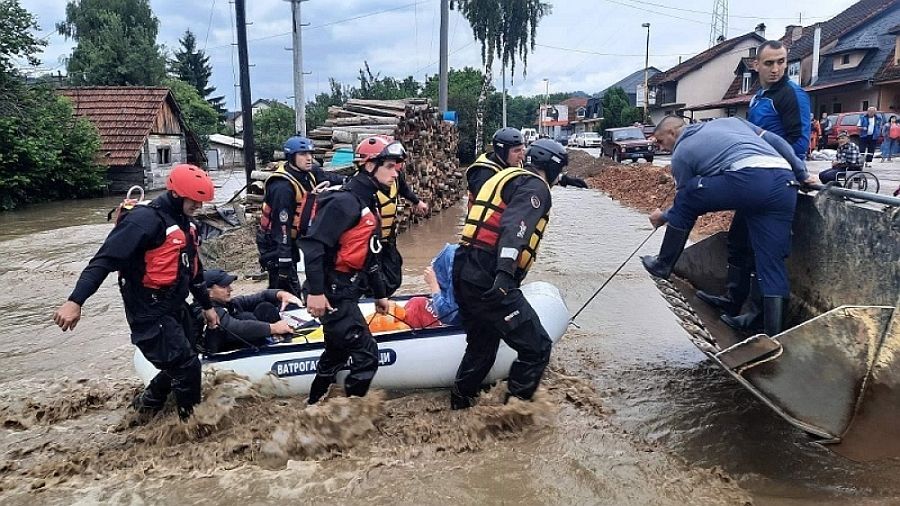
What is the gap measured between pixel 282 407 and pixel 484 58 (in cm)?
3332

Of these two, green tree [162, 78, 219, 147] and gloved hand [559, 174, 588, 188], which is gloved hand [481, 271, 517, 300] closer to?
gloved hand [559, 174, 588, 188]

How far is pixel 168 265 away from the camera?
155 inches

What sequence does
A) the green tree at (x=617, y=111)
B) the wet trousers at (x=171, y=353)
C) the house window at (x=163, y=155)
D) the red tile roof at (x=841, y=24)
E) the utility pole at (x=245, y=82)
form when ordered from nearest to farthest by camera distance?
the wet trousers at (x=171, y=353) → the utility pole at (x=245, y=82) → the house window at (x=163, y=155) → the red tile roof at (x=841, y=24) → the green tree at (x=617, y=111)

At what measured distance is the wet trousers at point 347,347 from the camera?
164 inches

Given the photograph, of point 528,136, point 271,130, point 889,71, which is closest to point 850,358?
point 528,136

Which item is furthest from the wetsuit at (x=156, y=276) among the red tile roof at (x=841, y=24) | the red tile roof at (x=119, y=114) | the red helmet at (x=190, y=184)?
the red tile roof at (x=841, y=24)

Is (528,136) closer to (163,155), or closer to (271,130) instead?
(163,155)

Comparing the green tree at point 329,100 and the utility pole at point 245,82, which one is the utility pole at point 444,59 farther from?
the green tree at point 329,100

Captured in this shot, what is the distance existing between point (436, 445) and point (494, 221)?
147cm

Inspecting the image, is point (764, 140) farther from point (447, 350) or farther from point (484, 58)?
point (484, 58)

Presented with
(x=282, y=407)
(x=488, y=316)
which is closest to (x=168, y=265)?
(x=282, y=407)

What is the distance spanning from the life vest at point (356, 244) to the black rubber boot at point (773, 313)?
2.50 metres

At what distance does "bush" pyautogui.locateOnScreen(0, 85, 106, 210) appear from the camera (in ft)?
58.6

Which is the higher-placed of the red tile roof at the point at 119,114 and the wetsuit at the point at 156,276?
the red tile roof at the point at 119,114
